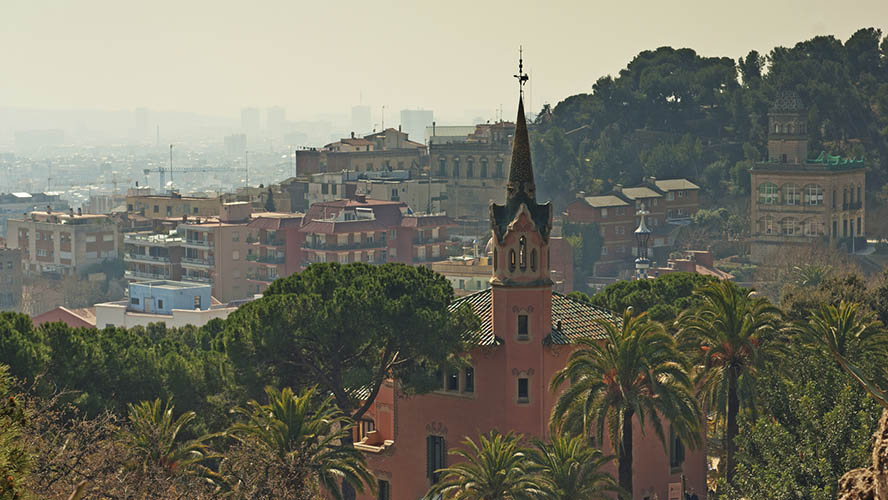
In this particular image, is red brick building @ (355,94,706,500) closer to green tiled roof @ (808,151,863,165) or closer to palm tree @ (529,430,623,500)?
palm tree @ (529,430,623,500)

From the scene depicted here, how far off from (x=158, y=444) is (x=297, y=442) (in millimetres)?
2283

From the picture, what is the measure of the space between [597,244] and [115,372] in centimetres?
7373

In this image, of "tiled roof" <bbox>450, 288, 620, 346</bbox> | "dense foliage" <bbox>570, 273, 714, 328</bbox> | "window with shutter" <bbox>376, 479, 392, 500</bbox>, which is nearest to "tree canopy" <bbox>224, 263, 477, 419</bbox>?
"tiled roof" <bbox>450, 288, 620, 346</bbox>

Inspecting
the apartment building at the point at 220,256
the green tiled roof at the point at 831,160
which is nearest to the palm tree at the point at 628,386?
the green tiled roof at the point at 831,160

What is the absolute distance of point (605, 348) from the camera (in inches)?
1172

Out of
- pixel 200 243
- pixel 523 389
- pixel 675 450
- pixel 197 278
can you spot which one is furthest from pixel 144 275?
pixel 523 389

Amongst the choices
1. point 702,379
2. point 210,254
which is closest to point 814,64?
point 210,254

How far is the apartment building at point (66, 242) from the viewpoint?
121 metres

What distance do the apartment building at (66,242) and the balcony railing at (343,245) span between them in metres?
25.8

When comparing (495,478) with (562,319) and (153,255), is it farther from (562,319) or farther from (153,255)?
(153,255)

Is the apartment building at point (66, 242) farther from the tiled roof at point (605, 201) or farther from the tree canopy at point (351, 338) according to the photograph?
the tree canopy at point (351, 338)

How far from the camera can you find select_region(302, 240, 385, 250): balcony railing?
9925 centimetres

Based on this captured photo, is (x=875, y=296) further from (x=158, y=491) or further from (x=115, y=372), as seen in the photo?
(x=158, y=491)

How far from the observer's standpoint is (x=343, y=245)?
99.8 metres
